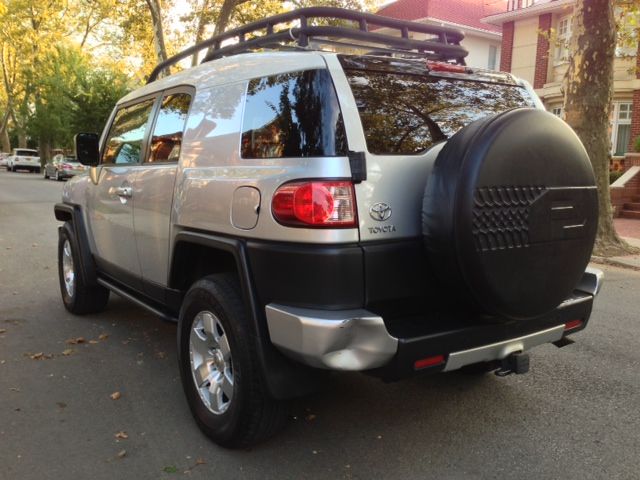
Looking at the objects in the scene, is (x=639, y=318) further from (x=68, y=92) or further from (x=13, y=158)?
(x=13, y=158)

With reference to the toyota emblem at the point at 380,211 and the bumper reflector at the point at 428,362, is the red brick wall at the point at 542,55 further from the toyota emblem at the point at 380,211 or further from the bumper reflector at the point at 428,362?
the bumper reflector at the point at 428,362

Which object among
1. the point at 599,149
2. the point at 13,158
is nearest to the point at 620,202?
the point at 599,149

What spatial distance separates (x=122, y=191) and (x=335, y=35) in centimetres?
193

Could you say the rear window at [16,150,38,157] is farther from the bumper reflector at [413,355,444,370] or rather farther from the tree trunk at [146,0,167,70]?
the bumper reflector at [413,355,444,370]

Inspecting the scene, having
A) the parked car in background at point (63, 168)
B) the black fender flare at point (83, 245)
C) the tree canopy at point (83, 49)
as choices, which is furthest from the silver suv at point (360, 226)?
Result: the parked car in background at point (63, 168)

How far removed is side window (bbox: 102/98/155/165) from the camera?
4.21 m

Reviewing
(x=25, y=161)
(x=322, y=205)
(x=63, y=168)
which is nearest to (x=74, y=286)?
(x=322, y=205)

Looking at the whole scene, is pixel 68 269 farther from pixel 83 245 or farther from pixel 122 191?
pixel 122 191

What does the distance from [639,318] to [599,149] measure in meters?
5.34

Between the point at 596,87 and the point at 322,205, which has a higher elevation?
the point at 596,87

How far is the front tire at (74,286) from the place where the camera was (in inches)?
203

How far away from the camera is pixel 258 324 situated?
105 inches

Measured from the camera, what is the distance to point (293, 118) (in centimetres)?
272

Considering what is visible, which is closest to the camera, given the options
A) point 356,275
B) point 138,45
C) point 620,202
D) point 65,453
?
point 356,275
